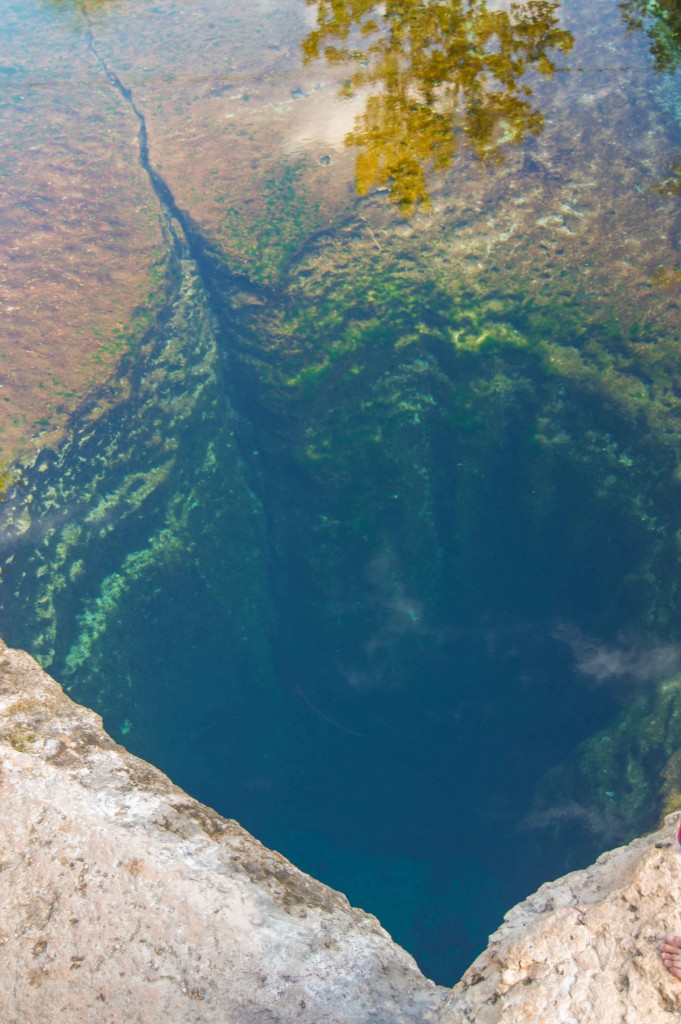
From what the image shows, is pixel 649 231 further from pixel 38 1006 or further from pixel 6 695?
pixel 38 1006

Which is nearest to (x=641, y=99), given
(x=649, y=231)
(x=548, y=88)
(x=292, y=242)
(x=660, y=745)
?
(x=548, y=88)

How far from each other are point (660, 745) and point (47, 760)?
4744 millimetres

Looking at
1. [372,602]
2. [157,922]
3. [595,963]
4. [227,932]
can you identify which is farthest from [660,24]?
[157,922]

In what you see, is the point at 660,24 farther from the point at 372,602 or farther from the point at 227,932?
the point at 227,932

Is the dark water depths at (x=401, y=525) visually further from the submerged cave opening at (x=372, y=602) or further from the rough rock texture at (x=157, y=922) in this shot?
the rough rock texture at (x=157, y=922)

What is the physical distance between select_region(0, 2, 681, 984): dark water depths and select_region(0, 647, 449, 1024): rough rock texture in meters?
3.01

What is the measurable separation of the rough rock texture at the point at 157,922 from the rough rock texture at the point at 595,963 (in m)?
0.45

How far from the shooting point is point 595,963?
2441 millimetres

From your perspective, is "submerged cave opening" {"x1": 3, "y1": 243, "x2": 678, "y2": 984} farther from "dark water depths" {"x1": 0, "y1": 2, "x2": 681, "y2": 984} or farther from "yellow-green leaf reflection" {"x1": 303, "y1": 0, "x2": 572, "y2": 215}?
"yellow-green leaf reflection" {"x1": 303, "y1": 0, "x2": 572, "y2": 215}

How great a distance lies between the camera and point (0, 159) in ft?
26.9

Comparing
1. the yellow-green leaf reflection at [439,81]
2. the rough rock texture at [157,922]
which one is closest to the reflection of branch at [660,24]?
the yellow-green leaf reflection at [439,81]

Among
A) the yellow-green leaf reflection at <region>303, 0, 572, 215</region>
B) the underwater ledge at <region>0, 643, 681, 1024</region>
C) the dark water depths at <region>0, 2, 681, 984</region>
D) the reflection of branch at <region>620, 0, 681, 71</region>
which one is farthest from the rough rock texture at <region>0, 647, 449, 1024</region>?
the reflection of branch at <region>620, 0, 681, 71</region>

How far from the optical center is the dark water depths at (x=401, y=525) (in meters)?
6.09

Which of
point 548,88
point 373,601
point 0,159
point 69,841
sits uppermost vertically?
point 548,88
